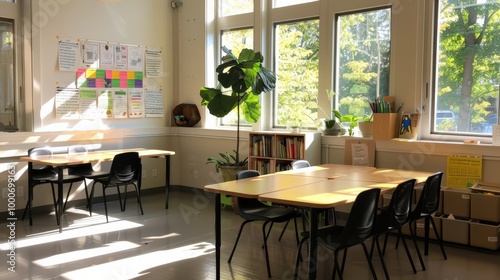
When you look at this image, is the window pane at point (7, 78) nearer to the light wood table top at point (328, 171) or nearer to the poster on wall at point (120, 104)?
the poster on wall at point (120, 104)

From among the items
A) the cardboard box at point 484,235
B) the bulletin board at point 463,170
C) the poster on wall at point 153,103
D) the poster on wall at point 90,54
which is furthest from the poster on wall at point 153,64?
the cardboard box at point 484,235

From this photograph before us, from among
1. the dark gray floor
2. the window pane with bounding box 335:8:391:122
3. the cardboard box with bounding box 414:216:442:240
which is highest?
the window pane with bounding box 335:8:391:122

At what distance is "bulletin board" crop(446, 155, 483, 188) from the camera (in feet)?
17.1

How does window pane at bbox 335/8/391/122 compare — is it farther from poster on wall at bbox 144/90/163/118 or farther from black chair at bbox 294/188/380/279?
poster on wall at bbox 144/90/163/118

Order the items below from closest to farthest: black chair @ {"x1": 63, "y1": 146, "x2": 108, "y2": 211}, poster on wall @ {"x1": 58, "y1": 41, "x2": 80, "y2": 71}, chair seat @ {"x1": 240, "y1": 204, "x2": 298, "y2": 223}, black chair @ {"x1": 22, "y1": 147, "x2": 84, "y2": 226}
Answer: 1. chair seat @ {"x1": 240, "y1": 204, "x2": 298, "y2": 223}
2. black chair @ {"x1": 22, "y1": 147, "x2": 84, "y2": 226}
3. black chair @ {"x1": 63, "y1": 146, "x2": 108, "y2": 211}
4. poster on wall @ {"x1": 58, "y1": 41, "x2": 80, "y2": 71}

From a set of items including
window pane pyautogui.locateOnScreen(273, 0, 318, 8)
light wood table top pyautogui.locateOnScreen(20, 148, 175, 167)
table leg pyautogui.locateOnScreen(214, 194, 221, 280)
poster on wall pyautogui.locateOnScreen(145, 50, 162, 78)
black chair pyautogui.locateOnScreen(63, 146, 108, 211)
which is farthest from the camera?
poster on wall pyautogui.locateOnScreen(145, 50, 162, 78)

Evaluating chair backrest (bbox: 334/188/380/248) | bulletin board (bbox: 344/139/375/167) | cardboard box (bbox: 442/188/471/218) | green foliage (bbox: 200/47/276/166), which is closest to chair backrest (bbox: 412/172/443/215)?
cardboard box (bbox: 442/188/471/218)

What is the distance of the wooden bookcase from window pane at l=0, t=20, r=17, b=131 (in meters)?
3.17

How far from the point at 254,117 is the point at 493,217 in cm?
331

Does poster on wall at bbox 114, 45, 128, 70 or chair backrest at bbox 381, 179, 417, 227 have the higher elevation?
poster on wall at bbox 114, 45, 128, 70

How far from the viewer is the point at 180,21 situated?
8.23 m

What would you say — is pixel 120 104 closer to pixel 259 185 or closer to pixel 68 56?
pixel 68 56

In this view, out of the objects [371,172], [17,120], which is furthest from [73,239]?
[371,172]

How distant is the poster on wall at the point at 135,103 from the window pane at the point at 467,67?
4405mm
